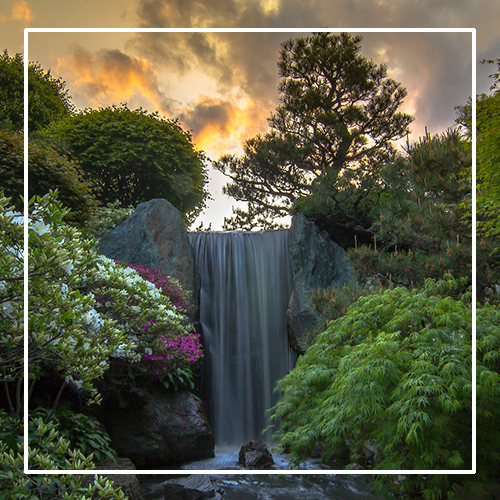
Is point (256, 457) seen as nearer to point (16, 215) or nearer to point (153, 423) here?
point (153, 423)

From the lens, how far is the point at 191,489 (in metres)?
2.78

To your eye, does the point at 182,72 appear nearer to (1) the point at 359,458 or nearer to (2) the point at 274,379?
(1) the point at 359,458

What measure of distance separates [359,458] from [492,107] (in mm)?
4611

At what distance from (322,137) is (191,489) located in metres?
4.11

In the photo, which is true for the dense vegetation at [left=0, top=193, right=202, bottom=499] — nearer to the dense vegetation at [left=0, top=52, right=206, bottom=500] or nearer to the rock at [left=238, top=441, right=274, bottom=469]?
A: the dense vegetation at [left=0, top=52, right=206, bottom=500]

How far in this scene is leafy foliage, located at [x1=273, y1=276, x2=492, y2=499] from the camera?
2008mm

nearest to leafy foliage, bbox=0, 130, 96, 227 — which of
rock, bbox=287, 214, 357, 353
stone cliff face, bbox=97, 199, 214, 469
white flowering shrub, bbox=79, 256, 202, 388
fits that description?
white flowering shrub, bbox=79, 256, 202, 388

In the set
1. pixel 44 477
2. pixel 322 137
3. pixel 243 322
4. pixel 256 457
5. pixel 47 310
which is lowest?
pixel 256 457

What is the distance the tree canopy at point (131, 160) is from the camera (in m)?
7.03

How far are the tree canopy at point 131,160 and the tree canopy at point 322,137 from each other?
1684 mm

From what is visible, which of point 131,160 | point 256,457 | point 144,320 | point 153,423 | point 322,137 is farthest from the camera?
point 131,160

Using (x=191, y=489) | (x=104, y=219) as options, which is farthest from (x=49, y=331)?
(x=104, y=219)

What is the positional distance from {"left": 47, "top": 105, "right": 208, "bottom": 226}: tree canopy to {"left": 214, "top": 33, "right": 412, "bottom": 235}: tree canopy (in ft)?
5.52

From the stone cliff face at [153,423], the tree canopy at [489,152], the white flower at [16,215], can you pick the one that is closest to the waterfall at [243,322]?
the stone cliff face at [153,423]
